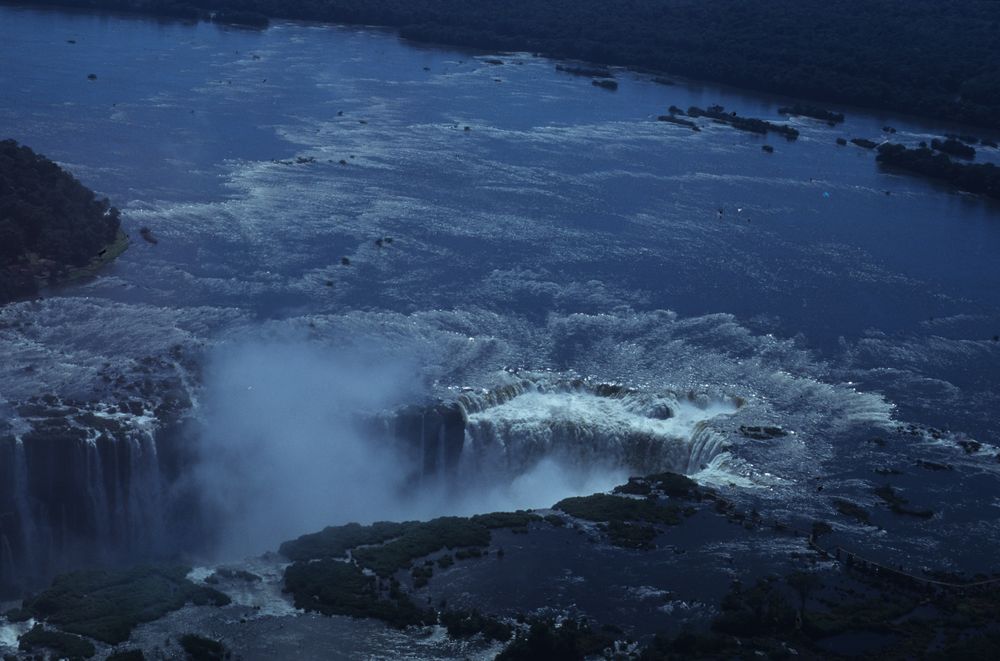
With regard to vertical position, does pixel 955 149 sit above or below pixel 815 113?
below

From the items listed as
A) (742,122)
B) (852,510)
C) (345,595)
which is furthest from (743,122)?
(345,595)

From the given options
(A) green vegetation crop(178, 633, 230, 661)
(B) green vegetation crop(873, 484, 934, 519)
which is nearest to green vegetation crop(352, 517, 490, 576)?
(A) green vegetation crop(178, 633, 230, 661)

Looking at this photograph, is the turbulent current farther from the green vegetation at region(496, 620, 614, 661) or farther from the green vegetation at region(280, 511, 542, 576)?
the green vegetation at region(496, 620, 614, 661)

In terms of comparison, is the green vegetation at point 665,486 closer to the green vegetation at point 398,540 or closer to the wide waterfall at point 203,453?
the wide waterfall at point 203,453

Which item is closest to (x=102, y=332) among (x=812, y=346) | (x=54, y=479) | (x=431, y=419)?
(x=54, y=479)

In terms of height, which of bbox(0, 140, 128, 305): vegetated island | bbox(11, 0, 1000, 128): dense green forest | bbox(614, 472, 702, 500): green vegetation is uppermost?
bbox(11, 0, 1000, 128): dense green forest

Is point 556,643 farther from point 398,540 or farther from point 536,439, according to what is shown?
→ point 536,439
